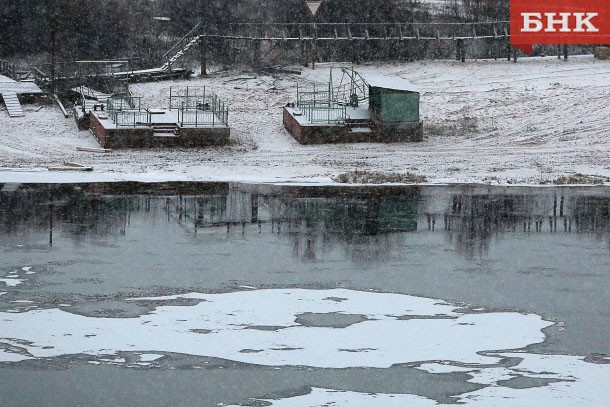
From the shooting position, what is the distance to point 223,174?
3366cm

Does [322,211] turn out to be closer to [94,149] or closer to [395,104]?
[94,149]

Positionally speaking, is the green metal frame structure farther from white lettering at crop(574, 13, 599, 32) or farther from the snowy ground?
white lettering at crop(574, 13, 599, 32)

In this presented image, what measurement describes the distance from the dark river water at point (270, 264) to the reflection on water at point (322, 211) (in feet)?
0.20

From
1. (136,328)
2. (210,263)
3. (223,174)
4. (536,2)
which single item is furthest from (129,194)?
(536,2)

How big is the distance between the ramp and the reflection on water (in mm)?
12438

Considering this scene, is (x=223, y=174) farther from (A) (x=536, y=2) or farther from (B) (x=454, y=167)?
(A) (x=536, y=2)

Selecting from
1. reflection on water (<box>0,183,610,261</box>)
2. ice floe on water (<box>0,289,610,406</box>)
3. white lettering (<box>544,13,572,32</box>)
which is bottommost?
ice floe on water (<box>0,289,610,406</box>)

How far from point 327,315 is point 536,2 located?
33.7 meters

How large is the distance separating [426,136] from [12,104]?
614 inches

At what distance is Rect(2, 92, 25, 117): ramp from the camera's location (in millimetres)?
42562

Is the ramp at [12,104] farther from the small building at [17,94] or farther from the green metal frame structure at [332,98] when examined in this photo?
the green metal frame structure at [332,98]

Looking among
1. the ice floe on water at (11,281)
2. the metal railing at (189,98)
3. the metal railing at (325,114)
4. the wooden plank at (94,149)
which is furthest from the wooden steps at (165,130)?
the ice floe on water at (11,281)

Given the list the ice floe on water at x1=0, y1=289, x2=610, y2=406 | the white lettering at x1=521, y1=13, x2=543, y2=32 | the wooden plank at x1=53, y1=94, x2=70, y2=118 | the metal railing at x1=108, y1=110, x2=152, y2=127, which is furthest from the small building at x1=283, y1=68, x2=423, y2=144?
the ice floe on water at x1=0, y1=289, x2=610, y2=406

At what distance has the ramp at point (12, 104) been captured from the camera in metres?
42.6
